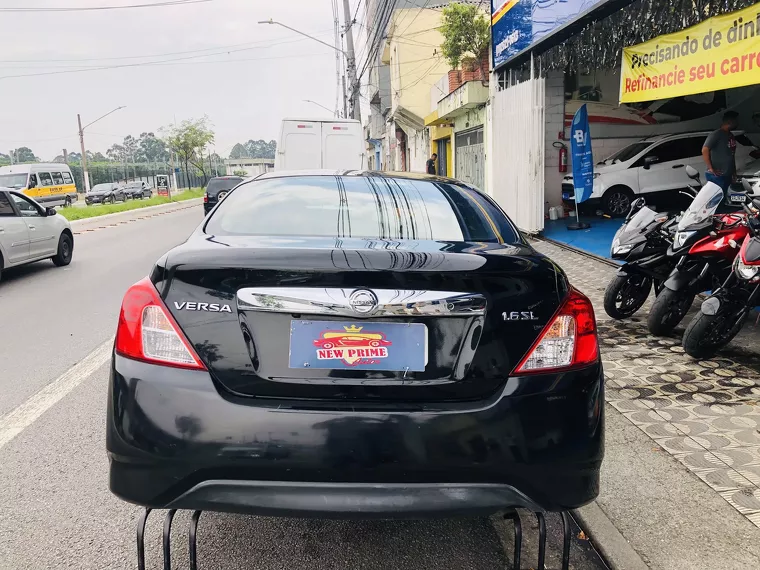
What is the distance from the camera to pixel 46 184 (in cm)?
3147

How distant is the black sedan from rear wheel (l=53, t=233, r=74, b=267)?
9.89 metres

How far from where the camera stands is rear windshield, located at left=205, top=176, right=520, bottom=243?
2713 millimetres

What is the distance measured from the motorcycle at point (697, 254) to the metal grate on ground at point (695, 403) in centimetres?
34

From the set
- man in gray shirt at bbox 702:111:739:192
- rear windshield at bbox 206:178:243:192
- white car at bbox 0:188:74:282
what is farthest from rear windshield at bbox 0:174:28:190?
man in gray shirt at bbox 702:111:739:192

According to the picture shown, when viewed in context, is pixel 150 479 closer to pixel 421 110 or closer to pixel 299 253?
pixel 299 253

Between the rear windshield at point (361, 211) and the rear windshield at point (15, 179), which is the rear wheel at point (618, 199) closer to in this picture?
the rear windshield at point (361, 211)

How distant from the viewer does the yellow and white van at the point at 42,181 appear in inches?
1161

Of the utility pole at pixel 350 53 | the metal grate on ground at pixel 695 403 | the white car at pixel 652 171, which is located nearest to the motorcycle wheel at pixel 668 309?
the metal grate on ground at pixel 695 403

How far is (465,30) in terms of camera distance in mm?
17734

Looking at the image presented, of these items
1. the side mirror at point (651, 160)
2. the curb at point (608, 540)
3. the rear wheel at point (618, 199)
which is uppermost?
the side mirror at point (651, 160)

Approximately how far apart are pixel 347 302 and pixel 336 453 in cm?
47

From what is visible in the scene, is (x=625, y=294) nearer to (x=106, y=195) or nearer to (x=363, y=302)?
(x=363, y=302)

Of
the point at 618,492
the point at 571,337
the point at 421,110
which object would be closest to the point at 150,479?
the point at 571,337

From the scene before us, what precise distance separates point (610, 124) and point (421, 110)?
1457 cm
